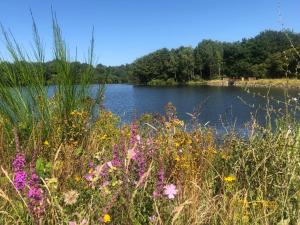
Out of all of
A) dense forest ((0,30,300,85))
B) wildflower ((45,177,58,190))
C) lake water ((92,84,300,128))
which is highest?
dense forest ((0,30,300,85))

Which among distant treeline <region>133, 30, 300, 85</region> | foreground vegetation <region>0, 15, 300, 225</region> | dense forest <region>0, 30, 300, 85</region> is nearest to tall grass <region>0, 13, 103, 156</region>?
foreground vegetation <region>0, 15, 300, 225</region>

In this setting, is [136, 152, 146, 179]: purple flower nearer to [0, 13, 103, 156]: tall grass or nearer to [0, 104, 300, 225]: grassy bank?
[0, 104, 300, 225]: grassy bank

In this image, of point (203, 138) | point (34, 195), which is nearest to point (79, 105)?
point (203, 138)

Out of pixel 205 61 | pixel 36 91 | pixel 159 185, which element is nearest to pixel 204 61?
pixel 205 61

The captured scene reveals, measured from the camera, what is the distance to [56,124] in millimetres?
4363

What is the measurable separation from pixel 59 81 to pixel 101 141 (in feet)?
2.85

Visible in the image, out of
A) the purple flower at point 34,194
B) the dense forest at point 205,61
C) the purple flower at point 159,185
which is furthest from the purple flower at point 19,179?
the dense forest at point 205,61

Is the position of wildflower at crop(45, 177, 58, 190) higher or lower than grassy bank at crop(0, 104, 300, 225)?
higher

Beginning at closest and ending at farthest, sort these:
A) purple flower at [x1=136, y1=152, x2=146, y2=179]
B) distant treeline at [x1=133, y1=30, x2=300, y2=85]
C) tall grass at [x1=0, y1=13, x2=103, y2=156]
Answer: purple flower at [x1=136, y1=152, x2=146, y2=179], tall grass at [x1=0, y1=13, x2=103, y2=156], distant treeline at [x1=133, y1=30, x2=300, y2=85]

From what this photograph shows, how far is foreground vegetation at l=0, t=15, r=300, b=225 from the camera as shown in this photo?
6.79ft

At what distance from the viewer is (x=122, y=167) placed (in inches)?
86.9

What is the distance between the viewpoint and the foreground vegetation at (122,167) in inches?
81.4

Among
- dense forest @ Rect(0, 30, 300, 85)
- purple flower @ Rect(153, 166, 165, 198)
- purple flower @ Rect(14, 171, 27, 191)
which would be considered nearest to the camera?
purple flower @ Rect(14, 171, 27, 191)

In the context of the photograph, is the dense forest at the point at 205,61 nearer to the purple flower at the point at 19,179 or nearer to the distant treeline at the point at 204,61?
the distant treeline at the point at 204,61
